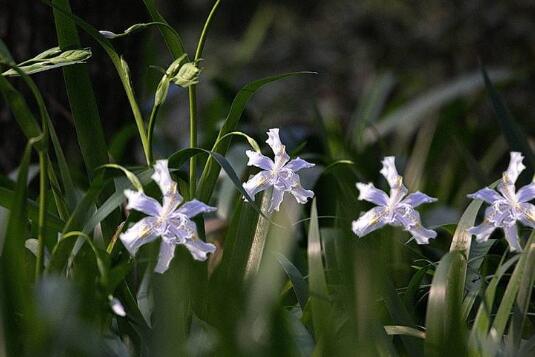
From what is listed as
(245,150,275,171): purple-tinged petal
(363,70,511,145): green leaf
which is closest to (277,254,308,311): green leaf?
(245,150,275,171): purple-tinged petal

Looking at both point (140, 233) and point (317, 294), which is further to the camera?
point (317, 294)

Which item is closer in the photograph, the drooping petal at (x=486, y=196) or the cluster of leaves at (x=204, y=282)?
the cluster of leaves at (x=204, y=282)

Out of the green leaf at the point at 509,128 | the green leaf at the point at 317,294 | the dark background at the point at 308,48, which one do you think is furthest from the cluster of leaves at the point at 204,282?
the dark background at the point at 308,48

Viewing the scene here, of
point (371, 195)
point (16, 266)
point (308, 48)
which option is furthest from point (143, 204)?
point (308, 48)

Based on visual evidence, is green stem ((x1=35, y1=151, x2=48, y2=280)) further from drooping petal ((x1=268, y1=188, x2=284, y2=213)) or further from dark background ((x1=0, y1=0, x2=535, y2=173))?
dark background ((x1=0, y1=0, x2=535, y2=173))

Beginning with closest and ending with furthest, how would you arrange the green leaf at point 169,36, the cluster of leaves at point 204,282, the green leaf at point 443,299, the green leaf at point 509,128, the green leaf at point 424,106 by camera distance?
the cluster of leaves at point 204,282, the green leaf at point 443,299, the green leaf at point 169,36, the green leaf at point 509,128, the green leaf at point 424,106

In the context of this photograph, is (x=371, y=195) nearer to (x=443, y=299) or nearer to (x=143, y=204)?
(x=443, y=299)

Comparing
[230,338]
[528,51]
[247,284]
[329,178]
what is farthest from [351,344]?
[528,51]

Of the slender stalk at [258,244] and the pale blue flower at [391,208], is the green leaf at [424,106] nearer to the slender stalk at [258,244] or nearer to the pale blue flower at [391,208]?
the slender stalk at [258,244]
